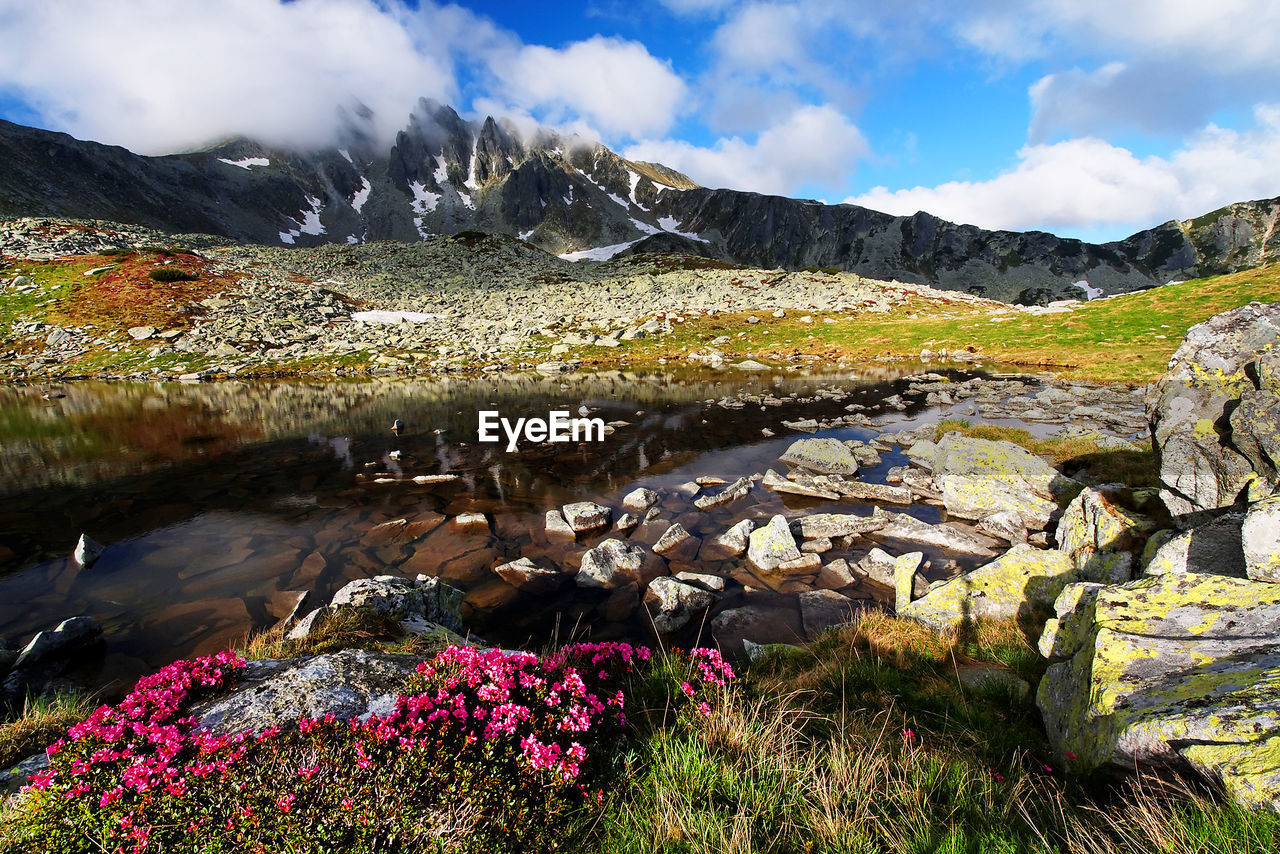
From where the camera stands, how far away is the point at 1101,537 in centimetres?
962

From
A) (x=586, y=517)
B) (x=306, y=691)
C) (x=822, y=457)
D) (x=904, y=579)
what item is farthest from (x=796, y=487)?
(x=306, y=691)

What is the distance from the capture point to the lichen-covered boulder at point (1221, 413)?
856 centimetres

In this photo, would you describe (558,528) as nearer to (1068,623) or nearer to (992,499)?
(1068,623)

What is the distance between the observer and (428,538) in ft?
46.6

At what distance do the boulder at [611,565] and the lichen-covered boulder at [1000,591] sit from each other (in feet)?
19.3

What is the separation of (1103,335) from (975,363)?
12.8m

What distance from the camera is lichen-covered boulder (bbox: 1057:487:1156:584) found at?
8773mm

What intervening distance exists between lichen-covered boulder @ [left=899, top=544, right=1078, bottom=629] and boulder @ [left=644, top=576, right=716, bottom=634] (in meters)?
3.95

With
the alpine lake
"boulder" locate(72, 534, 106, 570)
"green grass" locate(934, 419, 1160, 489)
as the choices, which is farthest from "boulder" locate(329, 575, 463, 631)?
"green grass" locate(934, 419, 1160, 489)

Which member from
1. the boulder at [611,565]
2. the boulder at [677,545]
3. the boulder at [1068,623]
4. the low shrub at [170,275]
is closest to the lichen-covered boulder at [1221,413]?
the boulder at [1068,623]

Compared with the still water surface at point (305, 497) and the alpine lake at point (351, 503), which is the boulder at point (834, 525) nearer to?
the alpine lake at point (351, 503)

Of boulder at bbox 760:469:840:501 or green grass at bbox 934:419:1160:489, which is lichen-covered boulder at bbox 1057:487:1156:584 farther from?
boulder at bbox 760:469:840:501

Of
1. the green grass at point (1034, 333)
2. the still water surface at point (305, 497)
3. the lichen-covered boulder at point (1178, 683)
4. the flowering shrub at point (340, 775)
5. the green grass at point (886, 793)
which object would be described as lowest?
the still water surface at point (305, 497)

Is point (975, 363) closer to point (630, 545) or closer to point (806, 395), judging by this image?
point (806, 395)
